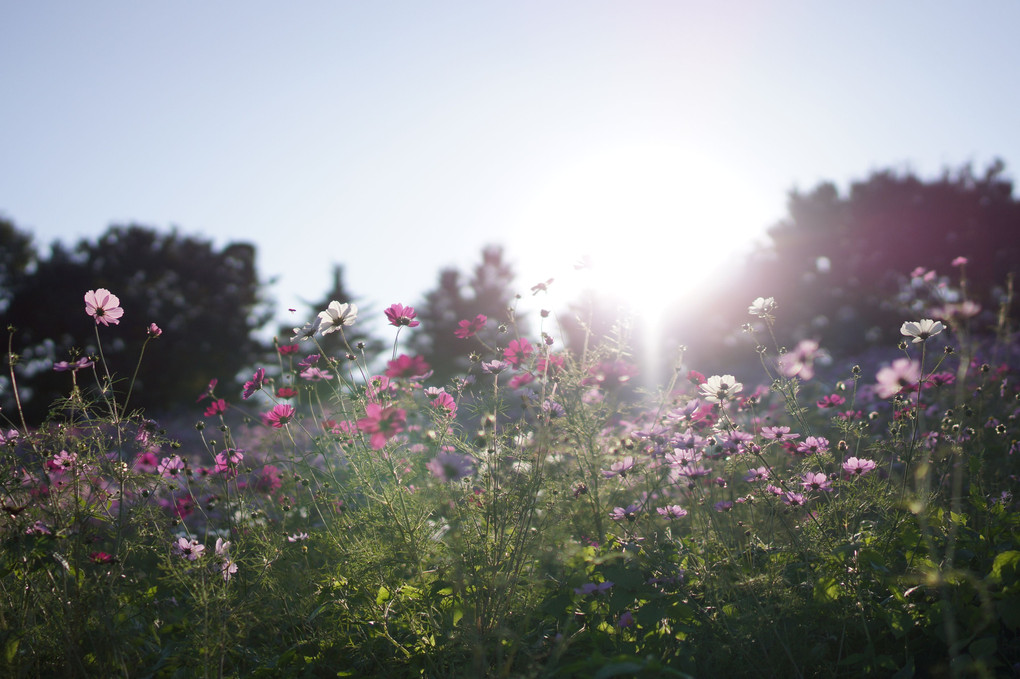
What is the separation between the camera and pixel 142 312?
16734mm

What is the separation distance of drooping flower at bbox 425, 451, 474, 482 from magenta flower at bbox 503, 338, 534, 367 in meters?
0.43

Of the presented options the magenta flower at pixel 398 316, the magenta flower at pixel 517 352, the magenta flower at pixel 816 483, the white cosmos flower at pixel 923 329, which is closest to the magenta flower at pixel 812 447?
the magenta flower at pixel 816 483

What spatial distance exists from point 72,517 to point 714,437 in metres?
2.35

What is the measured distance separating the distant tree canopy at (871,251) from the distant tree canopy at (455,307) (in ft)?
24.1

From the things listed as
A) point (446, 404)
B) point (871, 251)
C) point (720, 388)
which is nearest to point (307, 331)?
point (446, 404)

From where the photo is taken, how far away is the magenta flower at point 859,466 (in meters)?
2.05

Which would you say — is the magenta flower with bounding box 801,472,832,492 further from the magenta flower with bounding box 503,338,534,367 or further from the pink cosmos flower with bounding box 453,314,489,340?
the pink cosmos flower with bounding box 453,314,489,340

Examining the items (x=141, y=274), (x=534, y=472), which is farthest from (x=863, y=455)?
(x=141, y=274)

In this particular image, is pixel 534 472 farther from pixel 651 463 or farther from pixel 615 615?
pixel 651 463

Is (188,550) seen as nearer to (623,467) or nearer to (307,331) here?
(307,331)

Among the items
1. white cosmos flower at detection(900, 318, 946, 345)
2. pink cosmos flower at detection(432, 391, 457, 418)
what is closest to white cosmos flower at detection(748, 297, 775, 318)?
white cosmos flower at detection(900, 318, 946, 345)

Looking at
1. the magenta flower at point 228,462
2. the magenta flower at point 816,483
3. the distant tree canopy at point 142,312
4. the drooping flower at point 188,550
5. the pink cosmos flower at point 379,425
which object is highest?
the distant tree canopy at point 142,312

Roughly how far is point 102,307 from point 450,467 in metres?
1.52

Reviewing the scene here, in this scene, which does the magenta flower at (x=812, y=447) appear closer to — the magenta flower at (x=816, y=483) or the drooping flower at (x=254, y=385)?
the magenta flower at (x=816, y=483)
